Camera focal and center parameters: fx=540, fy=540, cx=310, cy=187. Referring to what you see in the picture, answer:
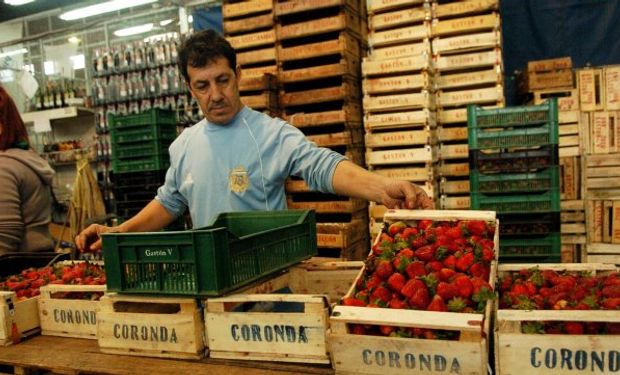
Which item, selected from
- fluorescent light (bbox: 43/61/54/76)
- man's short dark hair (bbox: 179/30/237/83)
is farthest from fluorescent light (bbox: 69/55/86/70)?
man's short dark hair (bbox: 179/30/237/83)

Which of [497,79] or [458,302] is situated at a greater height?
[497,79]

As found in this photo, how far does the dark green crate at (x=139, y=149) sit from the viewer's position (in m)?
6.69

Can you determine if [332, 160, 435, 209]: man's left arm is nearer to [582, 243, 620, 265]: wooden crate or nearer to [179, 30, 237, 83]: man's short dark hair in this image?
[179, 30, 237, 83]: man's short dark hair

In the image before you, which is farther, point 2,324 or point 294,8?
point 294,8

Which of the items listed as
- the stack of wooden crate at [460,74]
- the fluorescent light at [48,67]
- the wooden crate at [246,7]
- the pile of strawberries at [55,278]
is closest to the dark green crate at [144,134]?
the wooden crate at [246,7]

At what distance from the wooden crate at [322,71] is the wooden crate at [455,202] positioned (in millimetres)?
1672

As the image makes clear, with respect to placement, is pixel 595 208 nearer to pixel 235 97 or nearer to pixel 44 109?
pixel 235 97

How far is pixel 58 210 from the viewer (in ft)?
28.8

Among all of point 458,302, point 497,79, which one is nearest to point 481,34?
point 497,79

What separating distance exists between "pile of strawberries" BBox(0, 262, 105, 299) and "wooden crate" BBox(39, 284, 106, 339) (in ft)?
0.21

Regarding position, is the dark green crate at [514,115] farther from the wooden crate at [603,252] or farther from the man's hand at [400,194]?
the man's hand at [400,194]

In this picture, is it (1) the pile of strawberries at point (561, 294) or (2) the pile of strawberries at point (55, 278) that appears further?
(2) the pile of strawberries at point (55, 278)

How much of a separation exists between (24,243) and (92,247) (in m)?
1.33

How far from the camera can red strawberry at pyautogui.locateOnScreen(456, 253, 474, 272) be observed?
5.91 feet
